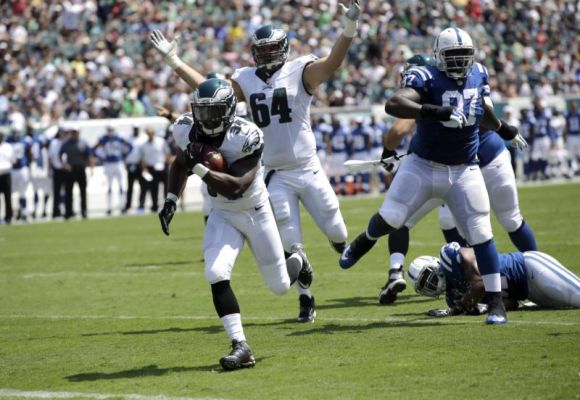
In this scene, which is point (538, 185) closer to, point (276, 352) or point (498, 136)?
point (498, 136)

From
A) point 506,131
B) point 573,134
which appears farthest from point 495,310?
point 573,134

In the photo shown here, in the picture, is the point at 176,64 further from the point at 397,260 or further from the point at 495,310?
the point at 495,310

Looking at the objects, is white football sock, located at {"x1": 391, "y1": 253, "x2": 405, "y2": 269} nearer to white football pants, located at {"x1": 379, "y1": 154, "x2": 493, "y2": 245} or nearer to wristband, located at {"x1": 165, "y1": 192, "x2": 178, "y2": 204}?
white football pants, located at {"x1": 379, "y1": 154, "x2": 493, "y2": 245}

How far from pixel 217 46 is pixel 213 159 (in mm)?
21832

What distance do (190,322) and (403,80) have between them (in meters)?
2.41

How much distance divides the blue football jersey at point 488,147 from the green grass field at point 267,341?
1.17 m

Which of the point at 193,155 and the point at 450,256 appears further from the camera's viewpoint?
the point at 450,256

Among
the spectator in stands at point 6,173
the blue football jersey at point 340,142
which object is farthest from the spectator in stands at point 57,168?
the blue football jersey at point 340,142

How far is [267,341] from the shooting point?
7082 mm

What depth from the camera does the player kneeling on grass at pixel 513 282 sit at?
759cm

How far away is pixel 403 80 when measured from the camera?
24.0 ft

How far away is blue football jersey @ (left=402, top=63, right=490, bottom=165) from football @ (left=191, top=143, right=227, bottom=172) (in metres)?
1.58

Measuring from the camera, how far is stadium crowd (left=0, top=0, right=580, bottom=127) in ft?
82.7

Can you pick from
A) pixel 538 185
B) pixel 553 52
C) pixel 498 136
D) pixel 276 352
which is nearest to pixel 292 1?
pixel 553 52
